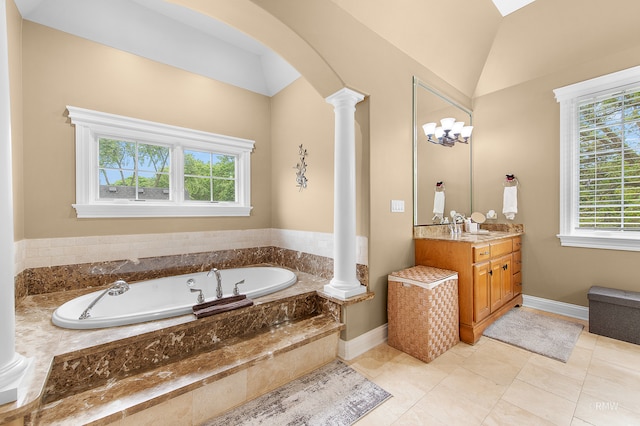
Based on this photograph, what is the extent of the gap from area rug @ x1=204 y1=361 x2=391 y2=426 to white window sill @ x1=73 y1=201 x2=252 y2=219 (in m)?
2.08

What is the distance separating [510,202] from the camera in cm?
326

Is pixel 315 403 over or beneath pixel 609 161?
beneath

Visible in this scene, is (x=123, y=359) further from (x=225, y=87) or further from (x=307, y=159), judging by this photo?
(x=225, y=87)

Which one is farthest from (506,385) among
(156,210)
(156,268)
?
(156,210)

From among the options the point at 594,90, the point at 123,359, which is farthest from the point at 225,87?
the point at 594,90

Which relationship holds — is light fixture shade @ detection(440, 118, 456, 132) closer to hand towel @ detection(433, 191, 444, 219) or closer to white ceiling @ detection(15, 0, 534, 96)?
hand towel @ detection(433, 191, 444, 219)

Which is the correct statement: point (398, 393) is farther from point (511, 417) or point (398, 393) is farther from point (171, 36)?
point (171, 36)

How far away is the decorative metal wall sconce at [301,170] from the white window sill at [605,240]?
2897 millimetres

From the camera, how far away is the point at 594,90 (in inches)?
110

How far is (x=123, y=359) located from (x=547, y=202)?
4.12 m

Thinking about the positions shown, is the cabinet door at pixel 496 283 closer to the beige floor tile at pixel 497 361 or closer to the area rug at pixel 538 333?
the area rug at pixel 538 333

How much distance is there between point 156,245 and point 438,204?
313 centimetres

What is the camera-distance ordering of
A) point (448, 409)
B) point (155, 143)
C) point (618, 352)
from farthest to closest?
point (155, 143) < point (618, 352) < point (448, 409)

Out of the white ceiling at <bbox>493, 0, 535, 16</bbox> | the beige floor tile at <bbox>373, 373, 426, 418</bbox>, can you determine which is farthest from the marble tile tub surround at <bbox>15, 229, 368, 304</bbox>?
the white ceiling at <bbox>493, 0, 535, 16</bbox>
